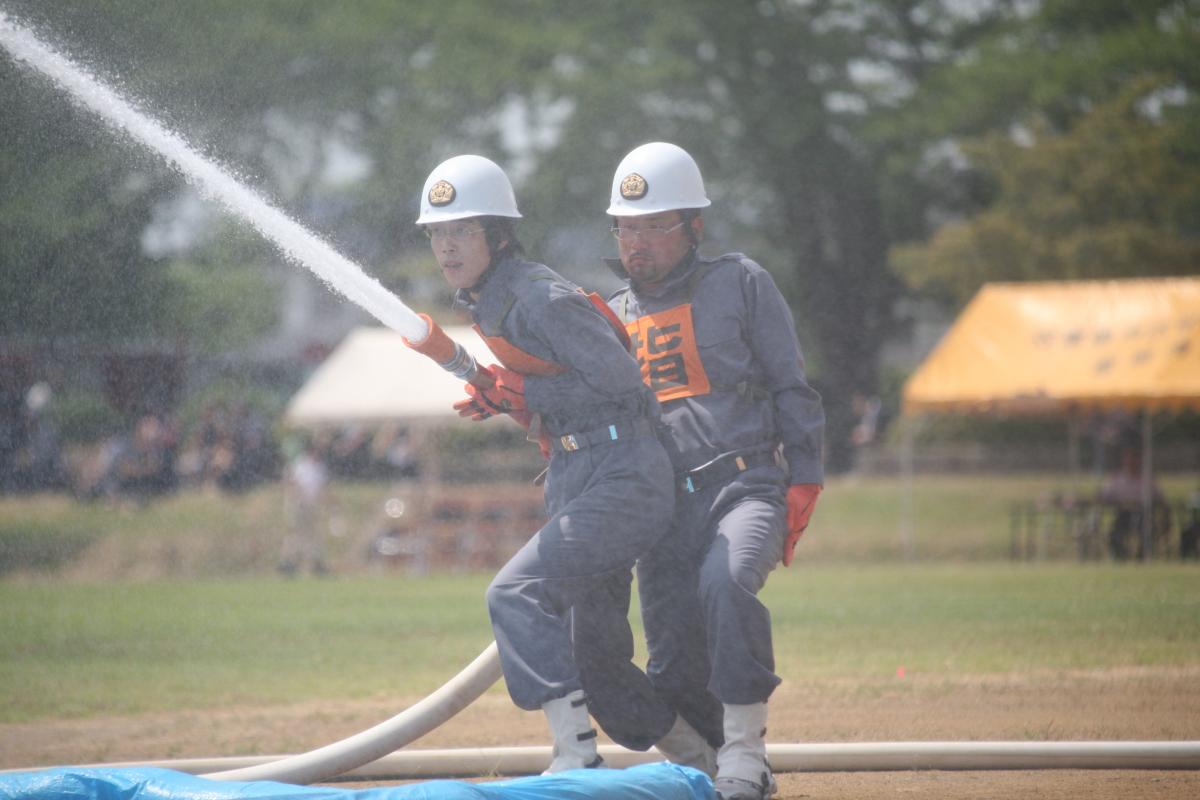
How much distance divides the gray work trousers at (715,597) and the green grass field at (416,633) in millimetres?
3887

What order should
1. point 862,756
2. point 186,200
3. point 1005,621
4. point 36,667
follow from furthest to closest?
1. point 186,200
2. point 1005,621
3. point 36,667
4. point 862,756

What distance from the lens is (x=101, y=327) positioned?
83.4 feet

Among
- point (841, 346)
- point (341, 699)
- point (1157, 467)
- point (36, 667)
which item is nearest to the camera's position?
point (341, 699)

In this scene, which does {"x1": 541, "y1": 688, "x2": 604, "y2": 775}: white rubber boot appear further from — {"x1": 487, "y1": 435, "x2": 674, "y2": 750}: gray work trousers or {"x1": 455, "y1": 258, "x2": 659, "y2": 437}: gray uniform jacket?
{"x1": 455, "y1": 258, "x2": 659, "y2": 437}: gray uniform jacket

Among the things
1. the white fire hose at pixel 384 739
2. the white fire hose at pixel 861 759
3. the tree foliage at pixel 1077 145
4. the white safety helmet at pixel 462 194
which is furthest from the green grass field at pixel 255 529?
the white safety helmet at pixel 462 194

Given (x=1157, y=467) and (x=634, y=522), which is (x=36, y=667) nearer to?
(x=634, y=522)

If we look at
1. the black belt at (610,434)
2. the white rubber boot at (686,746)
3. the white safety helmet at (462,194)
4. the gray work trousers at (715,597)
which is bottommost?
the white rubber boot at (686,746)

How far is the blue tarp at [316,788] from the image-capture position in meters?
4.78

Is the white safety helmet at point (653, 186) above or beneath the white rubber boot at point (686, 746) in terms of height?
above

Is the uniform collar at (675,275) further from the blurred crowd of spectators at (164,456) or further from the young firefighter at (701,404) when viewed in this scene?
the blurred crowd of spectators at (164,456)

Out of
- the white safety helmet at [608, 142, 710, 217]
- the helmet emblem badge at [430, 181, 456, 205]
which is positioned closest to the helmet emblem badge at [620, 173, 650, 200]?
the white safety helmet at [608, 142, 710, 217]

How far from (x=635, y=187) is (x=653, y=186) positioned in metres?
0.06

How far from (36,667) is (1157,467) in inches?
1090

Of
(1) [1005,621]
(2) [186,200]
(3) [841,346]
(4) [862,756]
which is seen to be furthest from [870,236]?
(4) [862,756]
